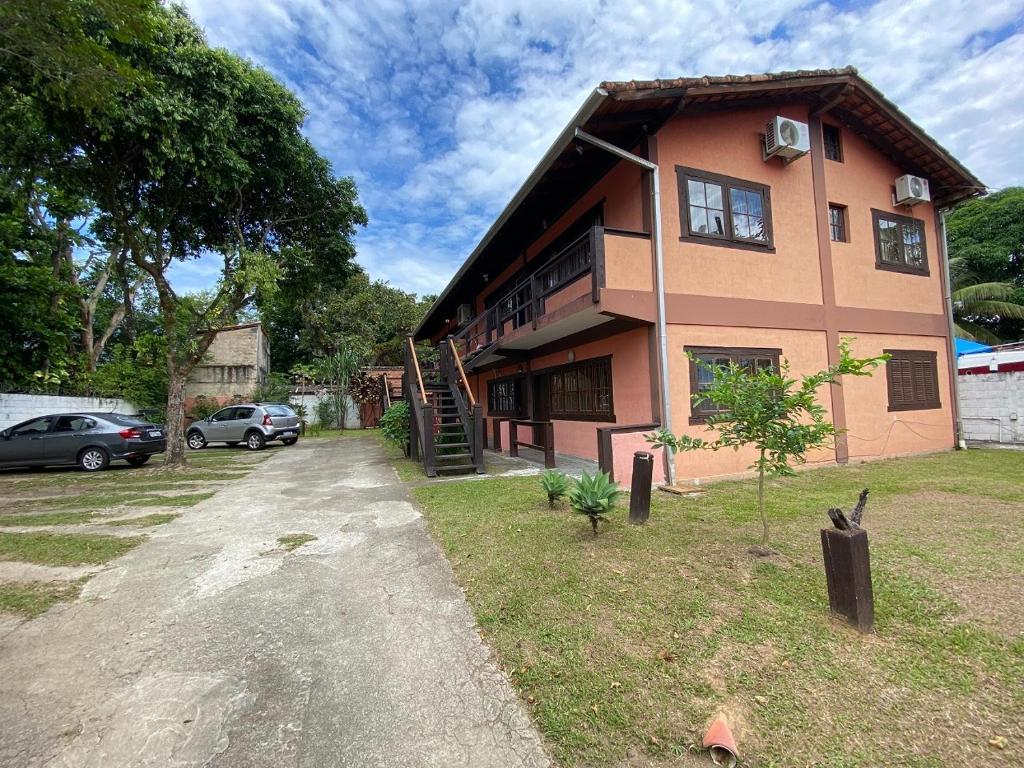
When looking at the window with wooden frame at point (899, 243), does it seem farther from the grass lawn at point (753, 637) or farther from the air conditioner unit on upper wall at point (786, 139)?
the grass lawn at point (753, 637)

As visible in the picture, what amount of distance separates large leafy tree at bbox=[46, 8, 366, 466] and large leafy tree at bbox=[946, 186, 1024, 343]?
2427cm

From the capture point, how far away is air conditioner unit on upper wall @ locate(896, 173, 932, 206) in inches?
399

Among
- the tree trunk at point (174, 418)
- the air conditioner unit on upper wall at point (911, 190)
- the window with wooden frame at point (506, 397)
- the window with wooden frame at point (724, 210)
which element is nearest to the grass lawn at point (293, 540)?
the window with wooden frame at point (724, 210)

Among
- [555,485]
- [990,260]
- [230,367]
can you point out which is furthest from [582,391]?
[990,260]

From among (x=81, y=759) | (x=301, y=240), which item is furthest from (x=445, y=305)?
(x=81, y=759)

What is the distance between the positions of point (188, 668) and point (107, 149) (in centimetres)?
1122

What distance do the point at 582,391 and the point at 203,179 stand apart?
9.15 m

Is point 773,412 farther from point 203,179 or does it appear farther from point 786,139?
point 203,179

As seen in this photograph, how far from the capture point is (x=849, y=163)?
9.84 meters

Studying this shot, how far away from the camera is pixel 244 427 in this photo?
16.4m

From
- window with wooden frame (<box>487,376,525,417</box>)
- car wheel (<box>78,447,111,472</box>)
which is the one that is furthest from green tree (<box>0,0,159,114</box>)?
window with wooden frame (<box>487,376,525,417</box>)

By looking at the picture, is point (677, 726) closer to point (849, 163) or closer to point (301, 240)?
point (849, 163)

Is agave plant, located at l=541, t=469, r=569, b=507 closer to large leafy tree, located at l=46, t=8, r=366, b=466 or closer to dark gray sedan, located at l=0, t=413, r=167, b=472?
large leafy tree, located at l=46, t=8, r=366, b=466

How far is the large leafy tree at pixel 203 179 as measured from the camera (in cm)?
861
